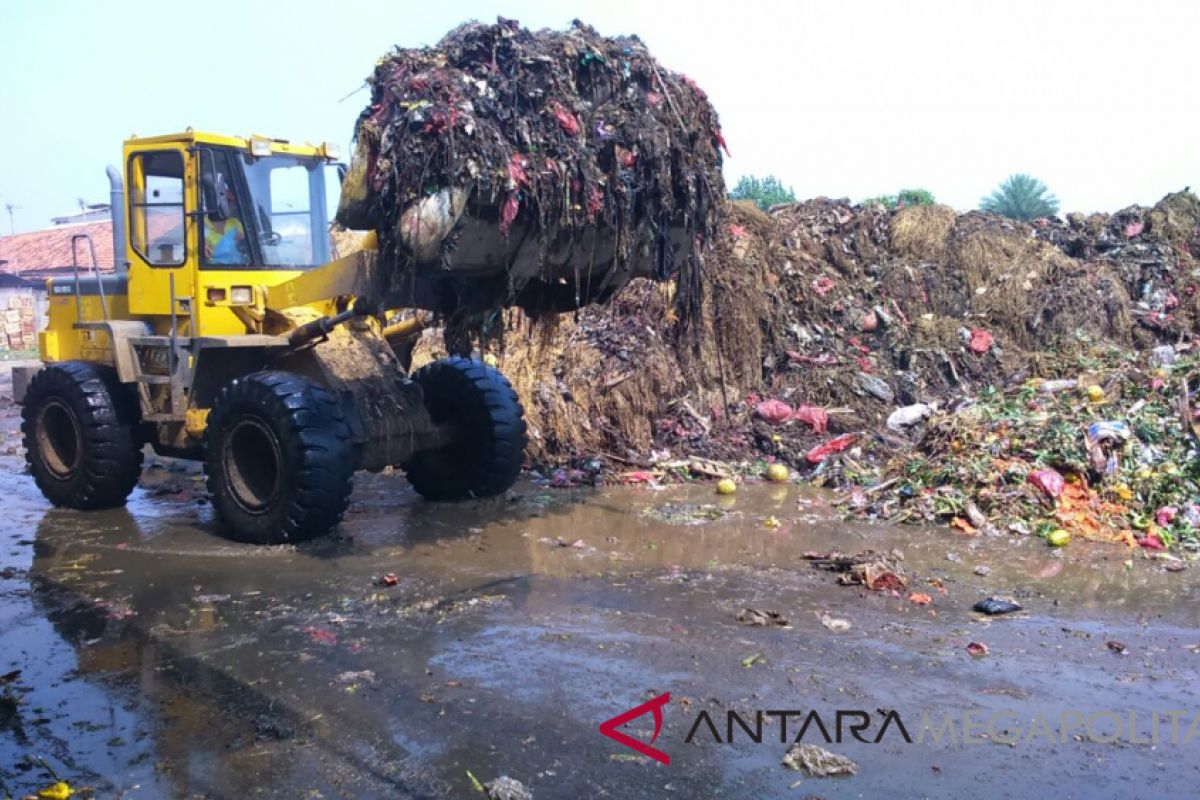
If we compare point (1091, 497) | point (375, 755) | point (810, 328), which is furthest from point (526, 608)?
point (810, 328)

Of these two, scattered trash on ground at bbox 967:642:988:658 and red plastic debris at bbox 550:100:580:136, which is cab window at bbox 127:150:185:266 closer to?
red plastic debris at bbox 550:100:580:136

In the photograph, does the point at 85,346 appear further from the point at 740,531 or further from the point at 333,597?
the point at 740,531

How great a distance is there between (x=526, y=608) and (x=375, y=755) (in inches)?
75.0

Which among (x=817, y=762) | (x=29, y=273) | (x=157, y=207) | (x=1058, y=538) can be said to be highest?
(x=29, y=273)

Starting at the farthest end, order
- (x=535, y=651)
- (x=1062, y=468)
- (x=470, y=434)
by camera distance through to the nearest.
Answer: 1. (x=470, y=434)
2. (x=1062, y=468)
3. (x=535, y=651)

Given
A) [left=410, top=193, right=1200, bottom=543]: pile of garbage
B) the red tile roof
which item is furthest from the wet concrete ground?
the red tile roof

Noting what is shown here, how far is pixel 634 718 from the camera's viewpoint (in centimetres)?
413

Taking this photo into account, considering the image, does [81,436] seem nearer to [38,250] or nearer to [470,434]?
[470,434]

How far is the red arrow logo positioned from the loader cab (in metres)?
4.78

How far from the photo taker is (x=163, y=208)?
293 inches

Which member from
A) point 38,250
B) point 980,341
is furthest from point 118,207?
point 38,250

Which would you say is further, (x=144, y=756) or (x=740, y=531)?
(x=740, y=531)

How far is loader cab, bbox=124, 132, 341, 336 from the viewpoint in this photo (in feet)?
23.7

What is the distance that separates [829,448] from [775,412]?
104 cm
